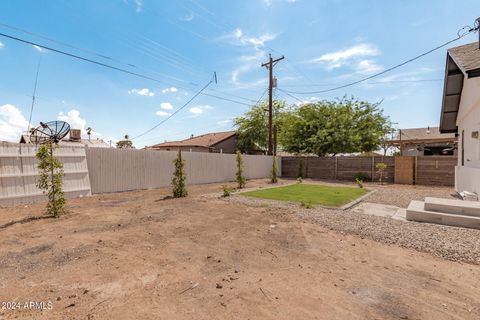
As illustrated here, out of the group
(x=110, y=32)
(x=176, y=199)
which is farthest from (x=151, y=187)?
(x=110, y=32)

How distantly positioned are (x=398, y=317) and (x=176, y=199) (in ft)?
23.8

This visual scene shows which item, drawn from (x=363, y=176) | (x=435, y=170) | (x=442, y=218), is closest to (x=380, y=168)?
(x=363, y=176)

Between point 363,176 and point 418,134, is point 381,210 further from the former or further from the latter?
point 418,134

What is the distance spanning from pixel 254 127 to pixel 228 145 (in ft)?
12.5

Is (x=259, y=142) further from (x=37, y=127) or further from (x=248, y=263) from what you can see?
(x=248, y=263)

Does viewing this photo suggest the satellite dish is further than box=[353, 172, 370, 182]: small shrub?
No

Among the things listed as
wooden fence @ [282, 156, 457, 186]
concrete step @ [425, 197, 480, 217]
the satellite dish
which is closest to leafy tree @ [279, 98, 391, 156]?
wooden fence @ [282, 156, 457, 186]

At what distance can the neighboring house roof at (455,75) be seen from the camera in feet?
20.1

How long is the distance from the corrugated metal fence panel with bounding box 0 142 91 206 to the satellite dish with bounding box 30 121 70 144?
3127 millimetres

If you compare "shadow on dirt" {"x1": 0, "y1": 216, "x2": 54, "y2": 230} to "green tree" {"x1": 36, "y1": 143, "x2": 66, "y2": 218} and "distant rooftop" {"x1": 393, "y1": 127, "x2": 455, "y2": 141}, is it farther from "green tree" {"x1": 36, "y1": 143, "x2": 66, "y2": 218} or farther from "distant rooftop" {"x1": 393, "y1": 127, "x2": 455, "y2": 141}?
"distant rooftop" {"x1": 393, "y1": 127, "x2": 455, "y2": 141}

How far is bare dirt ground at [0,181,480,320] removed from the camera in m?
2.30

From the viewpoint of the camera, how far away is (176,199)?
8477mm

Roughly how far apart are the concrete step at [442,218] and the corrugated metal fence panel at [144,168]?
32.1 feet

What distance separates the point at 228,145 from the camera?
29.5 meters
